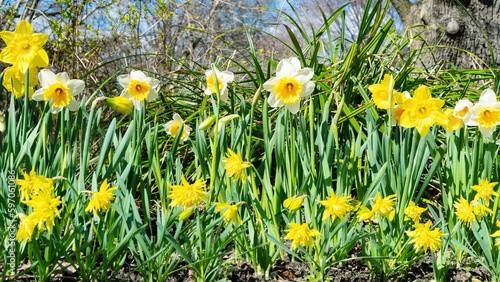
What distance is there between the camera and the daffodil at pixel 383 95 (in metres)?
1.24

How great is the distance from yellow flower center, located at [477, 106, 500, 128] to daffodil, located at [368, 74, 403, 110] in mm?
291

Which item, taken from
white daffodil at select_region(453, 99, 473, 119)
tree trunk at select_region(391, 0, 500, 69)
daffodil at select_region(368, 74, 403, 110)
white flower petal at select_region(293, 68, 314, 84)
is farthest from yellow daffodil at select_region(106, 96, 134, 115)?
tree trunk at select_region(391, 0, 500, 69)

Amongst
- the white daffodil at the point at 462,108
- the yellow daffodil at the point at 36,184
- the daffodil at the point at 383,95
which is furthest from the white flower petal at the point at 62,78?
the white daffodil at the point at 462,108

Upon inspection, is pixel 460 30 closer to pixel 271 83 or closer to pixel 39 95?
pixel 271 83

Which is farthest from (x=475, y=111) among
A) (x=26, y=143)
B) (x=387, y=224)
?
(x=26, y=143)

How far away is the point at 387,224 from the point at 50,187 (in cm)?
106

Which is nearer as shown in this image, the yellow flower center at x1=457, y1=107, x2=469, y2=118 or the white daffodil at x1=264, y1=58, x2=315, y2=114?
the white daffodil at x1=264, y1=58, x2=315, y2=114

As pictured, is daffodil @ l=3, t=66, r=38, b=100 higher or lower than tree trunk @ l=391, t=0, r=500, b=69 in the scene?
lower

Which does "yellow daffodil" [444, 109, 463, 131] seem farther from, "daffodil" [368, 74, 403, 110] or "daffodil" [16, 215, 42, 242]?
"daffodil" [16, 215, 42, 242]

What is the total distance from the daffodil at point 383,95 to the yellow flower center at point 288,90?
10.2 inches

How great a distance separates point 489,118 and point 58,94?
4.67 ft

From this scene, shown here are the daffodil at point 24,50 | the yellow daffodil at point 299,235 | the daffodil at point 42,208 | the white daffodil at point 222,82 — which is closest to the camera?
the daffodil at point 42,208

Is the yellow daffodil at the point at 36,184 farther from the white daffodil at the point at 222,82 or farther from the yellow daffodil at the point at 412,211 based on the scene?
the yellow daffodil at the point at 412,211

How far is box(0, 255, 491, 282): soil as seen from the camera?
1237 mm
